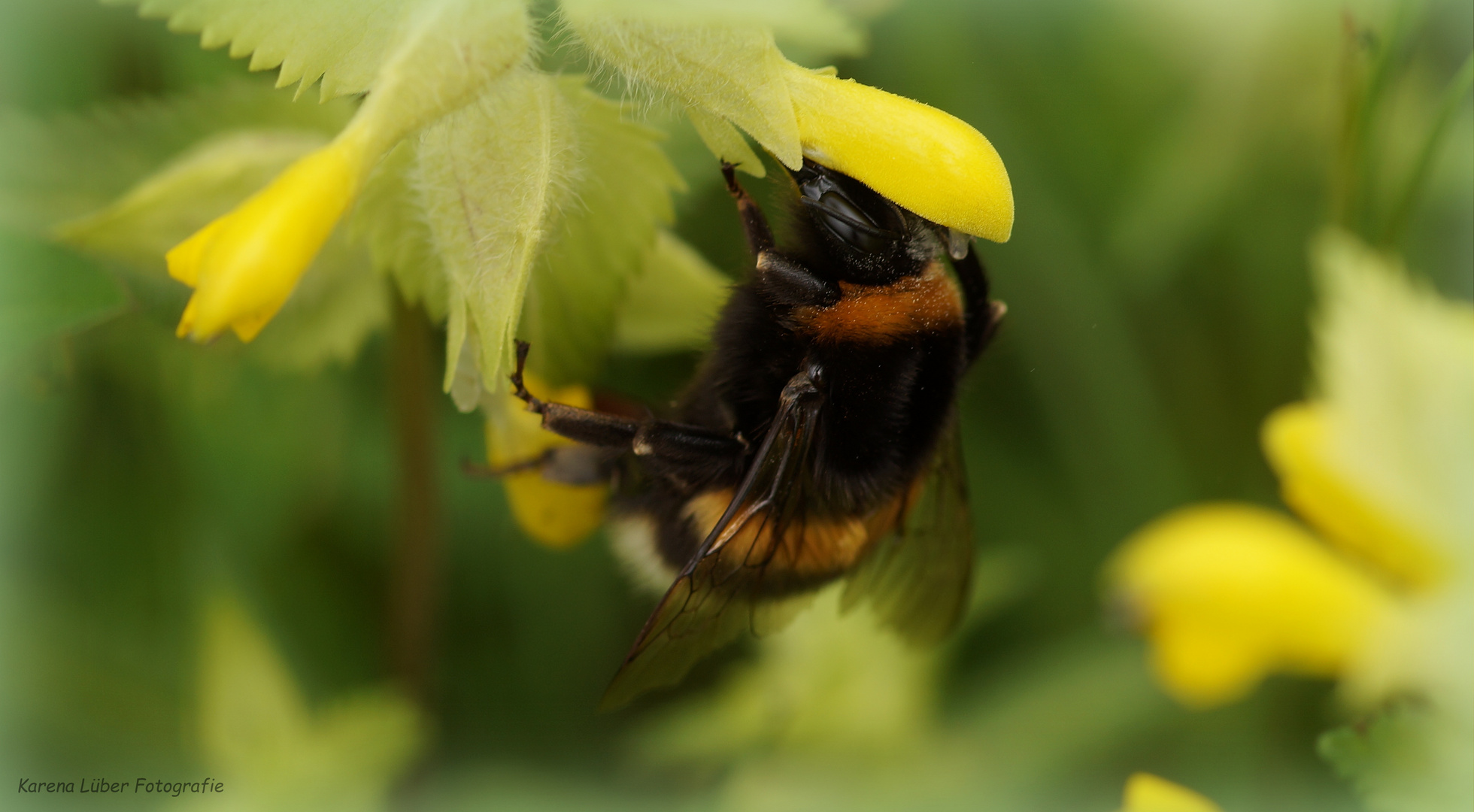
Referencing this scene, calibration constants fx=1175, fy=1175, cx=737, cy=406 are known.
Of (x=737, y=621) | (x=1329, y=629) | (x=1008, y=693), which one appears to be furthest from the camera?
(x=1008, y=693)

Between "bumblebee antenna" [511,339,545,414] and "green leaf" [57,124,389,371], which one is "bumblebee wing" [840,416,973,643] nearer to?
"bumblebee antenna" [511,339,545,414]

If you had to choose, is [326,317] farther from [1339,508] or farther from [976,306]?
[1339,508]

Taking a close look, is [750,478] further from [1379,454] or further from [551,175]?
[1379,454]

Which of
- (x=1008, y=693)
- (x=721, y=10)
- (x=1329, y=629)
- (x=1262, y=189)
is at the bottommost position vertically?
(x=1008, y=693)

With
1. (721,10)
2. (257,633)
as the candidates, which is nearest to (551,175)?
(721,10)

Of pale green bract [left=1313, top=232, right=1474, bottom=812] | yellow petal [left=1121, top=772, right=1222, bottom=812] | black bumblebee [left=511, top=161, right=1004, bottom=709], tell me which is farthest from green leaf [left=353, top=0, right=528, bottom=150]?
pale green bract [left=1313, top=232, right=1474, bottom=812]
